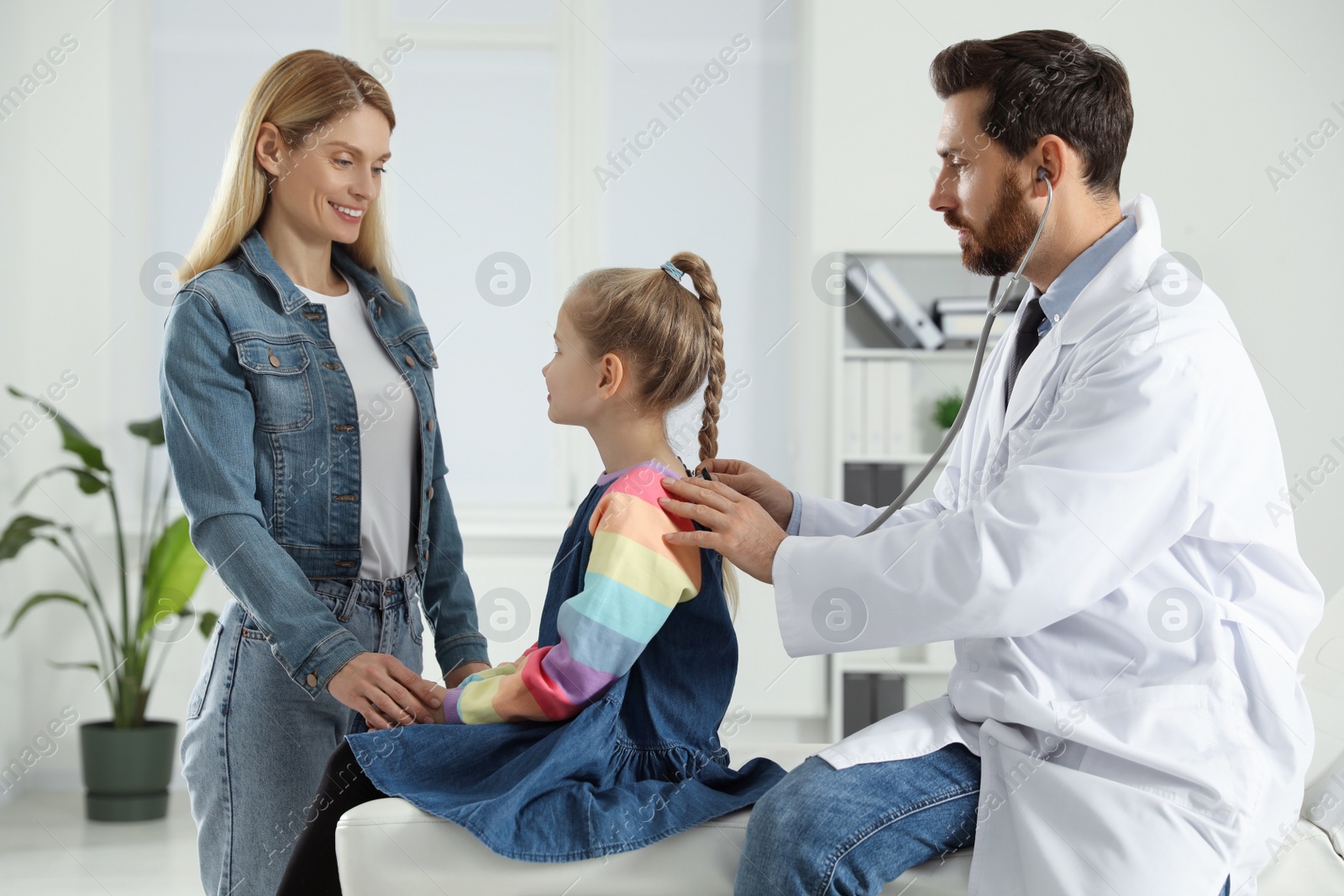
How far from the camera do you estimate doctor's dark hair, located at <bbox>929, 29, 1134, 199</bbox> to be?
129 centimetres

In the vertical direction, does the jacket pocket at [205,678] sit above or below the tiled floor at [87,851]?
above

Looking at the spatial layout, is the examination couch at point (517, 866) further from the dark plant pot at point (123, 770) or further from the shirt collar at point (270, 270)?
the dark plant pot at point (123, 770)

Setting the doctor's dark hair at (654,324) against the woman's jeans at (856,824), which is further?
the doctor's dark hair at (654,324)

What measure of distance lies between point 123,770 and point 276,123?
2363 mm

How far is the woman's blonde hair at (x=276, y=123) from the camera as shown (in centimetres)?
132

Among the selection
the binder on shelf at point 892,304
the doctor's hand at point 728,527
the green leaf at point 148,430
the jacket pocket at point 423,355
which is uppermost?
the binder on shelf at point 892,304

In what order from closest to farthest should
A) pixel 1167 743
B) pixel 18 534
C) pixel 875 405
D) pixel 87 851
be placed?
pixel 1167 743 → pixel 87 851 → pixel 18 534 → pixel 875 405

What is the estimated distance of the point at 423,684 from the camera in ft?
4.09

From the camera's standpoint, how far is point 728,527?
3.83 ft

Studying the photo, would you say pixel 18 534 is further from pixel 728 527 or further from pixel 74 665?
pixel 728 527

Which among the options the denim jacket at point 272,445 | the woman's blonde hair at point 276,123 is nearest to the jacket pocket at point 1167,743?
the denim jacket at point 272,445

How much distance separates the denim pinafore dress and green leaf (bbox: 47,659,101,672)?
2.22 m

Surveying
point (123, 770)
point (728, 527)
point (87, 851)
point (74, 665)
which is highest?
point (728, 527)

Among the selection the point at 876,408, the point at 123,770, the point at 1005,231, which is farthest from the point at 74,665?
the point at 1005,231
